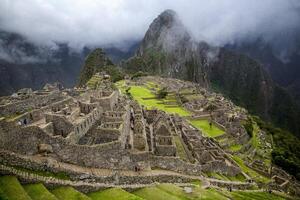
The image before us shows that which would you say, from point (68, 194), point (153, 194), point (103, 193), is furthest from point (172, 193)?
point (68, 194)

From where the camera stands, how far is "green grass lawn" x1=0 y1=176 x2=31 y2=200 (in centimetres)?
2411

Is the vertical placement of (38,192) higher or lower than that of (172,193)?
higher

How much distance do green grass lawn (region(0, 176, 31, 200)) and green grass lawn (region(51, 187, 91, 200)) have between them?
3.05 meters

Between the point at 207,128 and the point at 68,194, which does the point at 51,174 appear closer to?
the point at 68,194

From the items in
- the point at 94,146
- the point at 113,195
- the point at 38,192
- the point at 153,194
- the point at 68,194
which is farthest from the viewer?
the point at 94,146

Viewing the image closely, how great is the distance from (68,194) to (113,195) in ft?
13.3

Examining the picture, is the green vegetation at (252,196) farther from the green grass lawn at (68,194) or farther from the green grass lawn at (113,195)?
the green grass lawn at (68,194)

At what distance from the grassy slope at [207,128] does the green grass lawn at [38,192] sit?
51623 mm

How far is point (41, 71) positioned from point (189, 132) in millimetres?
81110

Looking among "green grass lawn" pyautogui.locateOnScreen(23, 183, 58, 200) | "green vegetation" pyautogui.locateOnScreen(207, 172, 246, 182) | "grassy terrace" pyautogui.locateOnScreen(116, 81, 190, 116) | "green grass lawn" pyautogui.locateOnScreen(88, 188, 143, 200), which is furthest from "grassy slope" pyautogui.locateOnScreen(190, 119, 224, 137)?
"green grass lawn" pyautogui.locateOnScreen(23, 183, 58, 200)

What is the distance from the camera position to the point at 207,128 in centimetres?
8181

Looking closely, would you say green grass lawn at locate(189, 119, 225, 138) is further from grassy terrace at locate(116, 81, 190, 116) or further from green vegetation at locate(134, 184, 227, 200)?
green vegetation at locate(134, 184, 227, 200)

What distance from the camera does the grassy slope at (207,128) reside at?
76938 millimetres

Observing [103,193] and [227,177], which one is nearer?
[103,193]
